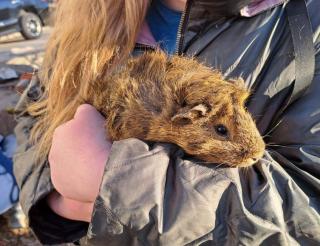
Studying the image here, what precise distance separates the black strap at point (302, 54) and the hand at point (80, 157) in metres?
0.64

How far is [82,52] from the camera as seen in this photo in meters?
1.80

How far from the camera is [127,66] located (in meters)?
1.59

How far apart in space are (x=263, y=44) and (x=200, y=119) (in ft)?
1.16

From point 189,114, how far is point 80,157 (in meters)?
0.40

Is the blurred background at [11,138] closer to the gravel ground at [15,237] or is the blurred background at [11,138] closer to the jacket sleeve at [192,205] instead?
the gravel ground at [15,237]

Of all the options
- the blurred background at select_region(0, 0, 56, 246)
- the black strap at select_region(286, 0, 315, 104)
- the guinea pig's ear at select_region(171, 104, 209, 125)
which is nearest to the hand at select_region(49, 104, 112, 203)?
the guinea pig's ear at select_region(171, 104, 209, 125)

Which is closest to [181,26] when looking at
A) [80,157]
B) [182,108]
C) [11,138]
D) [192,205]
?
[182,108]

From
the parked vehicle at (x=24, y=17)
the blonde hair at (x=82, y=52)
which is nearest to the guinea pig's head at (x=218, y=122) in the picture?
the blonde hair at (x=82, y=52)

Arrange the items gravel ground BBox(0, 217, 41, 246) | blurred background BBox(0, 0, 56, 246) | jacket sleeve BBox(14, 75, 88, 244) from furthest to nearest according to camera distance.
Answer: gravel ground BBox(0, 217, 41, 246), blurred background BBox(0, 0, 56, 246), jacket sleeve BBox(14, 75, 88, 244)

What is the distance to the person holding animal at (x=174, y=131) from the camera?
116cm

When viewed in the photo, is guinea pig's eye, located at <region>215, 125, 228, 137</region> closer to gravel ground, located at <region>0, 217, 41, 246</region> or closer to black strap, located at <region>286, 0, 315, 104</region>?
black strap, located at <region>286, 0, 315, 104</region>

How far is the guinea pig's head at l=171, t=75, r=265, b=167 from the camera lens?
147 centimetres

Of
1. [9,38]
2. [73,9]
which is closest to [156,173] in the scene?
[73,9]

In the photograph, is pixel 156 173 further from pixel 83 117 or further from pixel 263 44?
pixel 263 44
